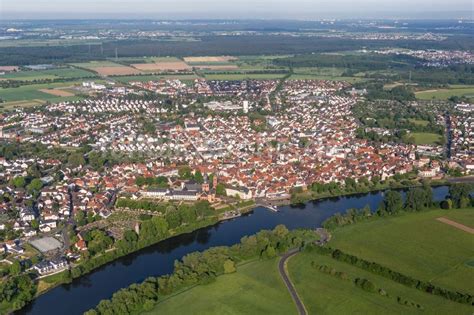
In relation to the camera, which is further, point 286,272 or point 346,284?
point 286,272

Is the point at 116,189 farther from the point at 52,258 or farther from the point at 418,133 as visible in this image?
the point at 418,133

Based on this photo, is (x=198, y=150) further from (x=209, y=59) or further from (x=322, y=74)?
(x=209, y=59)

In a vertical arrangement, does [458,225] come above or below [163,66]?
below

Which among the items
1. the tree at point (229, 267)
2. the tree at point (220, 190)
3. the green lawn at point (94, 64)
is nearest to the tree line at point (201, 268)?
the tree at point (229, 267)

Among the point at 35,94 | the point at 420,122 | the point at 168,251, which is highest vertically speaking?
the point at 420,122

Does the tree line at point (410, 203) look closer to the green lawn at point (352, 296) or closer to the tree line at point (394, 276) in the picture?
the tree line at point (394, 276)

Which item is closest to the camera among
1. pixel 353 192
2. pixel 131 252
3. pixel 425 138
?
pixel 131 252

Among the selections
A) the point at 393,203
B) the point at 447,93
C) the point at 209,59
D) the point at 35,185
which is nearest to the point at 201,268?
the point at 393,203
